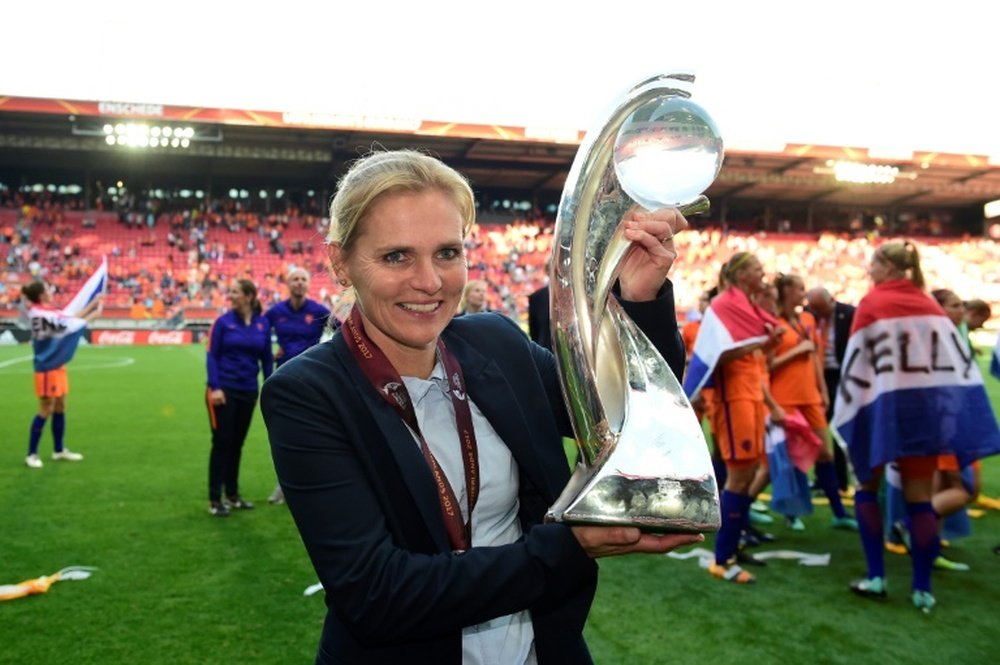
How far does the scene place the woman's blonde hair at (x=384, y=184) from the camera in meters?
1.31

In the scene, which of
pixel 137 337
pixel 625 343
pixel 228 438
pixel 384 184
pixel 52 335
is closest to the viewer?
pixel 625 343

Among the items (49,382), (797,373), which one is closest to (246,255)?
(49,382)

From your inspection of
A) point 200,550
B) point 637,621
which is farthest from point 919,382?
point 200,550

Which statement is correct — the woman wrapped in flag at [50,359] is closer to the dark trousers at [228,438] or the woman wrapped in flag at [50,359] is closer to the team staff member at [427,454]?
the dark trousers at [228,438]

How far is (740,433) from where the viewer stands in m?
4.70

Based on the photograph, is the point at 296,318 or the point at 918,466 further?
the point at 296,318

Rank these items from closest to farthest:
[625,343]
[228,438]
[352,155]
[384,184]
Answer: [625,343]
[384,184]
[228,438]
[352,155]

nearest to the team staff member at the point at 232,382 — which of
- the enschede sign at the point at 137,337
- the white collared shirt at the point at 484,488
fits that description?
the white collared shirt at the point at 484,488

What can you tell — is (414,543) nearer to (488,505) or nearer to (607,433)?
(488,505)

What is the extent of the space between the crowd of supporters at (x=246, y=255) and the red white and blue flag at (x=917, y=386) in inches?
957

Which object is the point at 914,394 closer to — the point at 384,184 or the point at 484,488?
the point at 484,488

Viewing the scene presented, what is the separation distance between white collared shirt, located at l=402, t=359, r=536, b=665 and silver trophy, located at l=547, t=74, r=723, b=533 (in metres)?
0.29

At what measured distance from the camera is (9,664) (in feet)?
11.7

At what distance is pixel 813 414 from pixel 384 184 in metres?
5.24
